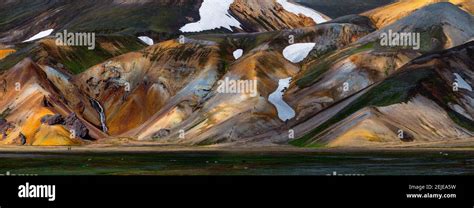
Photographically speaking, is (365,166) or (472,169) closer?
(472,169)

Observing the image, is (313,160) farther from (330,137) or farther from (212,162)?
(330,137)

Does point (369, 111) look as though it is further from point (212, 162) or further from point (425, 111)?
point (212, 162)
